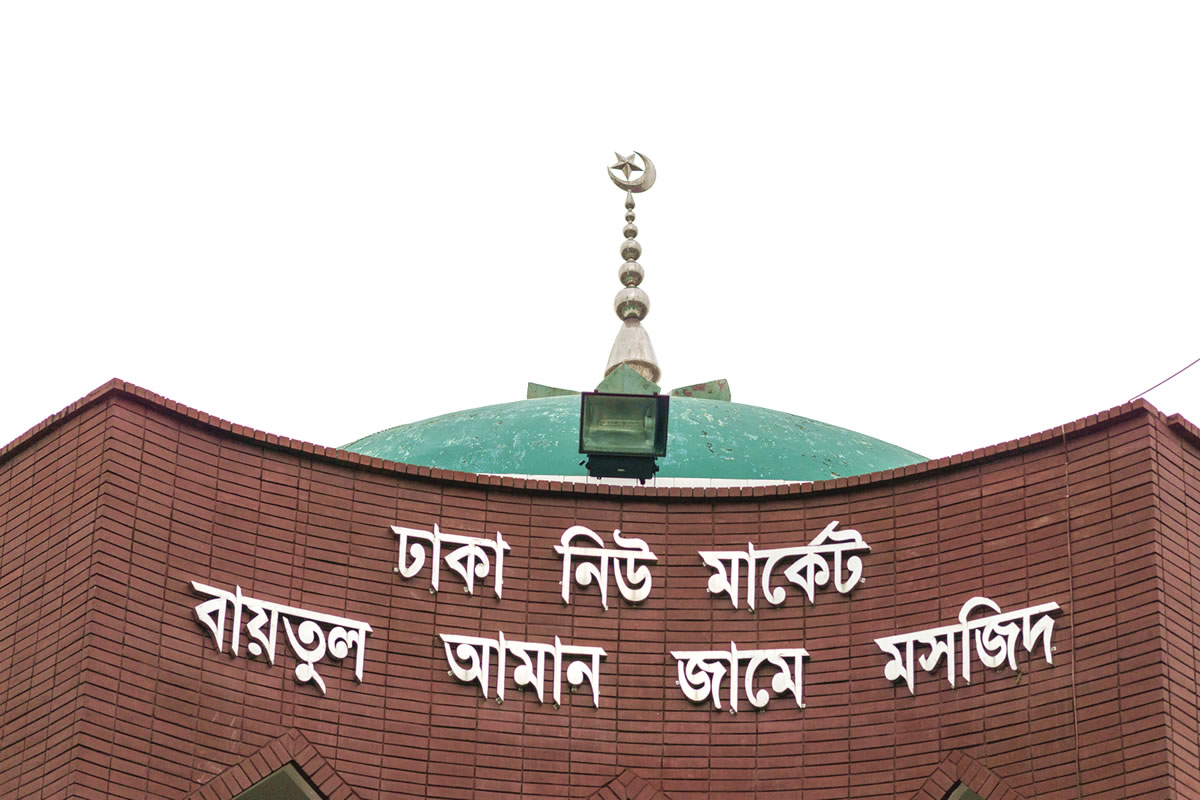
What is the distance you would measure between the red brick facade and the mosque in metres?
0.02

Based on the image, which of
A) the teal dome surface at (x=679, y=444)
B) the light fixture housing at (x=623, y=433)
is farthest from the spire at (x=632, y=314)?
the light fixture housing at (x=623, y=433)

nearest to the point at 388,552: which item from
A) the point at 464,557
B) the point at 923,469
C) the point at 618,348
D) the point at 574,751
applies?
the point at 464,557

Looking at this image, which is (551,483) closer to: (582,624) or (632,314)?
(582,624)

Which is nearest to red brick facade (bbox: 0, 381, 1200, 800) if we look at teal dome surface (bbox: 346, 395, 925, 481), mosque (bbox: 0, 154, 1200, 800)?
mosque (bbox: 0, 154, 1200, 800)

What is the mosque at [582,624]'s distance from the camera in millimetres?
16719

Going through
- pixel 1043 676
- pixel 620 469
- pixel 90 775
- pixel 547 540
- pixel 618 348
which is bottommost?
pixel 90 775

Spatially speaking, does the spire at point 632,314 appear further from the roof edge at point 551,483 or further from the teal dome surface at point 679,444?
the roof edge at point 551,483

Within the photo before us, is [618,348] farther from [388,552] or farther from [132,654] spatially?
[132,654]

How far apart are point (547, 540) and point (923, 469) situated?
2858 millimetres

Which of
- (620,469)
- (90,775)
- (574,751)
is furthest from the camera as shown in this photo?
(620,469)

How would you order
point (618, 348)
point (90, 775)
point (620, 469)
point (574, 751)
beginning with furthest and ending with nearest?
point (618, 348), point (620, 469), point (574, 751), point (90, 775)

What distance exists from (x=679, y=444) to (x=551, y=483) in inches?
268

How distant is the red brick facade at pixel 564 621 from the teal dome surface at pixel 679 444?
6278 mm

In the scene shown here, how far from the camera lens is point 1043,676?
56.0 ft
